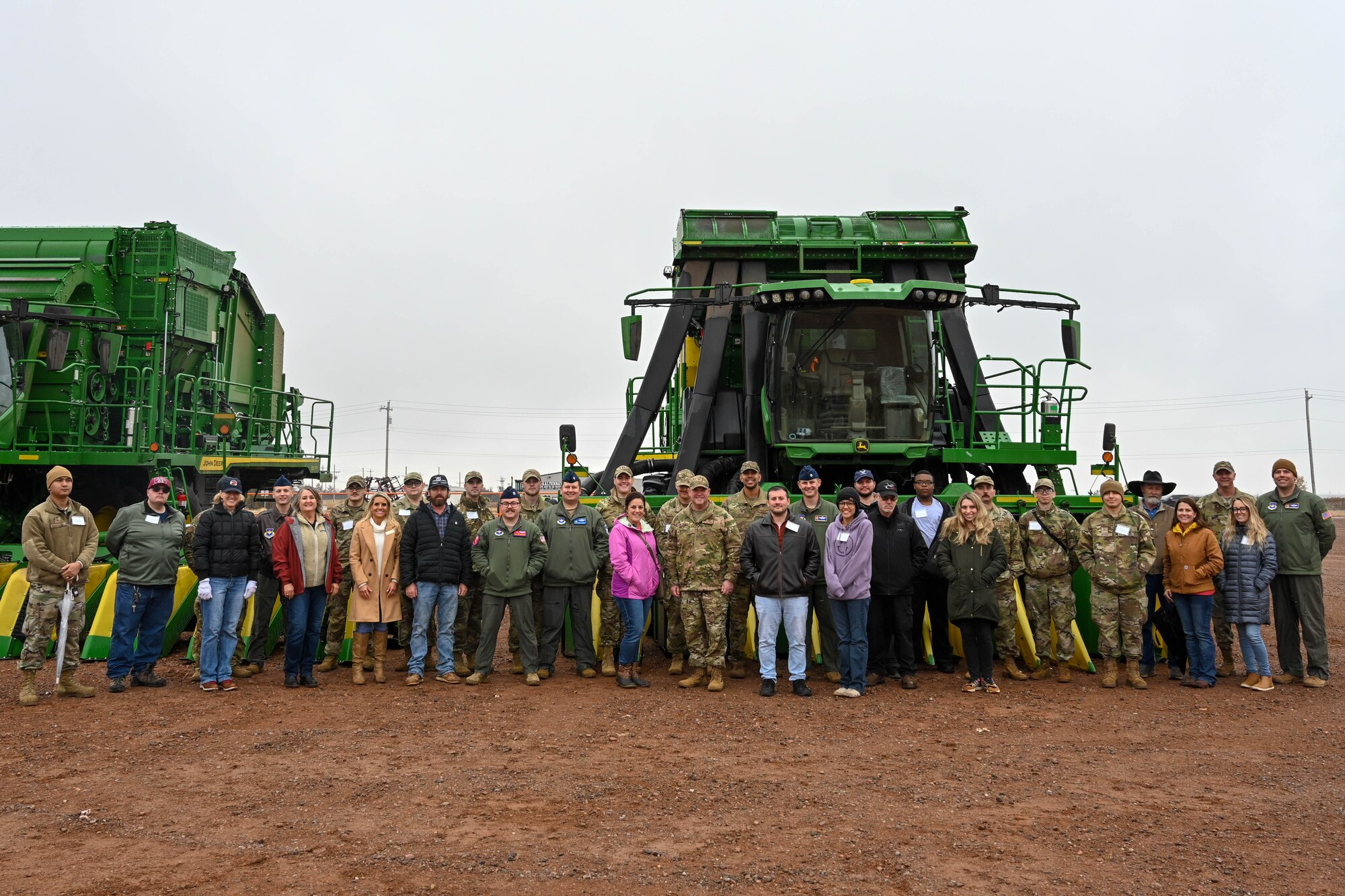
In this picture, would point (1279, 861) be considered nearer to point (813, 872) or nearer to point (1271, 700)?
point (813, 872)

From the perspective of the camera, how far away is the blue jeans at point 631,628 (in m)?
8.68

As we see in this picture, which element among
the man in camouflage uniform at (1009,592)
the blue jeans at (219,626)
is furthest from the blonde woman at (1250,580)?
the blue jeans at (219,626)

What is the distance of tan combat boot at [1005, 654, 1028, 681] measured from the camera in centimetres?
873

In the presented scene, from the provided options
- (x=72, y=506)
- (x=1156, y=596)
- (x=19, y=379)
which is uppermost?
(x=19, y=379)

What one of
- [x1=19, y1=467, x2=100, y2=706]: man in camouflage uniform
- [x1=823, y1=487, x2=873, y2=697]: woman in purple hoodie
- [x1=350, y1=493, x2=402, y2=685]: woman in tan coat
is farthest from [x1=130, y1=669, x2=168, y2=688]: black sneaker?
[x1=823, y1=487, x2=873, y2=697]: woman in purple hoodie

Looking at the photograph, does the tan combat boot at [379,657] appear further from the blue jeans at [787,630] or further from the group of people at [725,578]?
the blue jeans at [787,630]

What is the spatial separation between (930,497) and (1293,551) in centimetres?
312

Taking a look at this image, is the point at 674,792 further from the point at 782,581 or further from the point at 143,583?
the point at 143,583

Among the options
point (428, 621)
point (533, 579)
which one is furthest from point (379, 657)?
point (533, 579)

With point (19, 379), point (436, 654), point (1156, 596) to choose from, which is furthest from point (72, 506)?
point (1156, 596)

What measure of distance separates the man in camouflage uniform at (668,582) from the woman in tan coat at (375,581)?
2.39 meters

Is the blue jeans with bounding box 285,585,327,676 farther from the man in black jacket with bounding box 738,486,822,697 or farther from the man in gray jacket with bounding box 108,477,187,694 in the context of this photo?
the man in black jacket with bounding box 738,486,822,697

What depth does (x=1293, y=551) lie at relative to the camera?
8.55 m

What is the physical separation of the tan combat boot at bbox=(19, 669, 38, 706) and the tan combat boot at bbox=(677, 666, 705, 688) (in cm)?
519
